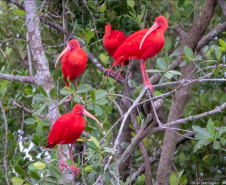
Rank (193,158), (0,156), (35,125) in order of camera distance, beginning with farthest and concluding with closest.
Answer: (193,158), (0,156), (35,125)

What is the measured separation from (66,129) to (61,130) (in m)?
0.07

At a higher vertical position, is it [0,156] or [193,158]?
[0,156]

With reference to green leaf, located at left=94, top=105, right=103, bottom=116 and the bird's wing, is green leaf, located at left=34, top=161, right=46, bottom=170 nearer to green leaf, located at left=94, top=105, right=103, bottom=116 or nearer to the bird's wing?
the bird's wing

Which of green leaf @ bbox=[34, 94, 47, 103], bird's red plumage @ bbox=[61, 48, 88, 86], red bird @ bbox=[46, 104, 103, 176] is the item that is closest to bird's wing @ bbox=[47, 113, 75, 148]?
red bird @ bbox=[46, 104, 103, 176]

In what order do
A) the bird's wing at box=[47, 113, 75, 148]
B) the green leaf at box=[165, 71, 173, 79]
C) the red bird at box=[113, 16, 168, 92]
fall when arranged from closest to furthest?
the green leaf at box=[165, 71, 173, 79]
the bird's wing at box=[47, 113, 75, 148]
the red bird at box=[113, 16, 168, 92]

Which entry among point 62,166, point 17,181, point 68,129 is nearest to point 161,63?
point 68,129

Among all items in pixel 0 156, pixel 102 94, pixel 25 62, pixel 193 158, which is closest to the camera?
pixel 102 94

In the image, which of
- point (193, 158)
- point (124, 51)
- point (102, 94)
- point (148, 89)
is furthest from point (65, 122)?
point (193, 158)

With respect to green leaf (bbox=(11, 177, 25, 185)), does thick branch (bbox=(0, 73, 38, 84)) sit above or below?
above

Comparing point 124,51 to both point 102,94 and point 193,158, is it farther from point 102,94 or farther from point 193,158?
point 193,158

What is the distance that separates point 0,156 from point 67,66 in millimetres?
1173

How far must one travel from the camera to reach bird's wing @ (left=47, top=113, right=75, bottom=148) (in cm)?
323

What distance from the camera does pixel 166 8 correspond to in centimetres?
443

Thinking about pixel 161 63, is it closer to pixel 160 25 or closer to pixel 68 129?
pixel 160 25
